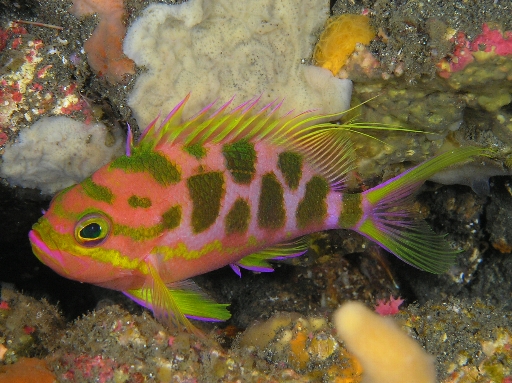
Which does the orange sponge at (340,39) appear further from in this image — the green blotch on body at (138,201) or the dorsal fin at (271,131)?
the green blotch on body at (138,201)

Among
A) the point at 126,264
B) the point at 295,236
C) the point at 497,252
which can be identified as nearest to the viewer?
the point at 126,264

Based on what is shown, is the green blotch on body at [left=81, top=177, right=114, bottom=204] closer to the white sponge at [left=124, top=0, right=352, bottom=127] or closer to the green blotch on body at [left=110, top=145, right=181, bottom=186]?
the green blotch on body at [left=110, top=145, right=181, bottom=186]

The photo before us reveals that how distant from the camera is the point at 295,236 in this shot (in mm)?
3158

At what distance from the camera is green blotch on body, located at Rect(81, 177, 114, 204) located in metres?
2.47

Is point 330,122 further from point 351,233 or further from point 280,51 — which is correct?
point 351,233

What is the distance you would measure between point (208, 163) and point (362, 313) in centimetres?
150

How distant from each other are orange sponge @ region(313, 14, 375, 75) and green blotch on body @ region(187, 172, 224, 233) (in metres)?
1.26

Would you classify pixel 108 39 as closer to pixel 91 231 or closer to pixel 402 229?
pixel 91 231

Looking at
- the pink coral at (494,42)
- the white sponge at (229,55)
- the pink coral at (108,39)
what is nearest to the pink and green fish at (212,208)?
the white sponge at (229,55)

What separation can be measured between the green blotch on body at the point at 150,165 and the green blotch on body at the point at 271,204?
62 centimetres

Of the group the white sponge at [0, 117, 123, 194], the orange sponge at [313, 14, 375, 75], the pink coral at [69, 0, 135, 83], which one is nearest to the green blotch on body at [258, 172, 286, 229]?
the orange sponge at [313, 14, 375, 75]

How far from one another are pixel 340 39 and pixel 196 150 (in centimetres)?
140

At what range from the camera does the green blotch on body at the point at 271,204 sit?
290 cm

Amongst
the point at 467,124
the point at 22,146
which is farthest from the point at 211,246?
the point at 467,124
